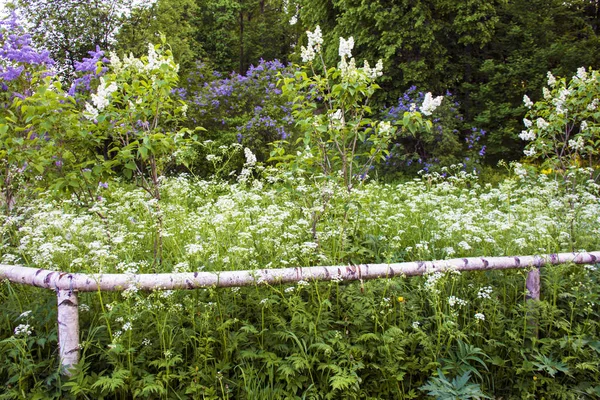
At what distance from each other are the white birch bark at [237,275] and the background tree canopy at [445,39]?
27.4ft

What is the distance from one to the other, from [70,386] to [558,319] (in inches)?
124

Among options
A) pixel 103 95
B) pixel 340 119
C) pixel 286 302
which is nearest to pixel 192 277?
pixel 286 302

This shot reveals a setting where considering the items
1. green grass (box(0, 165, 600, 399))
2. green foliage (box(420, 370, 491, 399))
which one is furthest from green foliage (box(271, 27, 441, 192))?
green foliage (box(420, 370, 491, 399))

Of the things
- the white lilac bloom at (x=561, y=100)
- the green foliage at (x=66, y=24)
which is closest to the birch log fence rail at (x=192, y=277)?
the white lilac bloom at (x=561, y=100)

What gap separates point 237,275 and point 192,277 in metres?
0.26

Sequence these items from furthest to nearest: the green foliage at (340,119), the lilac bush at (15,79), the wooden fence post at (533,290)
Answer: the lilac bush at (15,79) < the green foliage at (340,119) < the wooden fence post at (533,290)

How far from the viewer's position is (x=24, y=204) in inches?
183

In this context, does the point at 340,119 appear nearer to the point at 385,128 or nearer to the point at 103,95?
the point at 385,128

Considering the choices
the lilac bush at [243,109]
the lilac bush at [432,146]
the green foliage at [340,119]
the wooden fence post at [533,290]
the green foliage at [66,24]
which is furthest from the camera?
the green foliage at [66,24]

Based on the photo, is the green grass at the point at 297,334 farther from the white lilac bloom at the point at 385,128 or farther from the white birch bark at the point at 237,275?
the white lilac bloom at the point at 385,128

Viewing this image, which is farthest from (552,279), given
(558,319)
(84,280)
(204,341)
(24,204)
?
(24,204)

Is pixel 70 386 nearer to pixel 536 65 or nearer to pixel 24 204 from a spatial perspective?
pixel 24 204

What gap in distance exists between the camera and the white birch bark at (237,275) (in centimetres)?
251

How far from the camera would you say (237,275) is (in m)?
2.66
